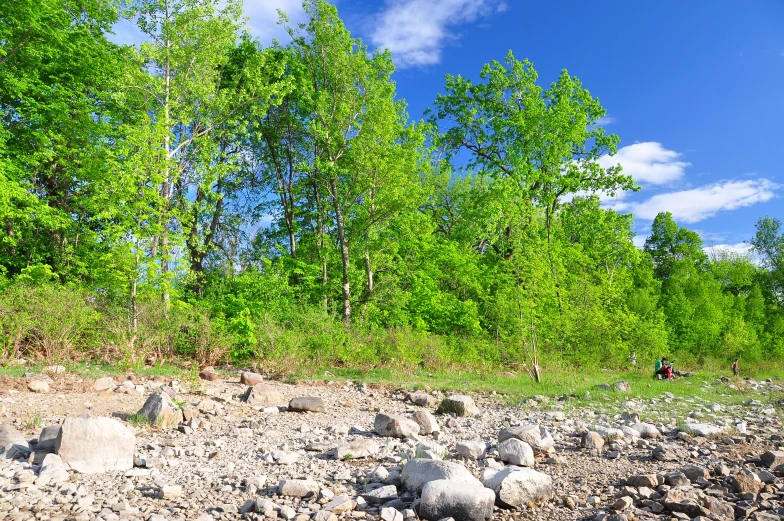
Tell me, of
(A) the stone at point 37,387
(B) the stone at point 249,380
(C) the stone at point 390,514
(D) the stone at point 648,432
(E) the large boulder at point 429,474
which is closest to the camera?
(C) the stone at point 390,514

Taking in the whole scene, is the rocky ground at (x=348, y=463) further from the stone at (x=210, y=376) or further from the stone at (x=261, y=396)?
the stone at (x=210, y=376)

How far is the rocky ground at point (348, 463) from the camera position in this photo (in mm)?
4008

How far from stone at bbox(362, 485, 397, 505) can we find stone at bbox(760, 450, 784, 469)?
3926 mm

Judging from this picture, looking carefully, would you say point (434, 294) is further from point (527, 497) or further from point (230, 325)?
point (527, 497)

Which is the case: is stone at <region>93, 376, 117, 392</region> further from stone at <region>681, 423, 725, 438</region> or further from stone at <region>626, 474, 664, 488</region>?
stone at <region>681, 423, 725, 438</region>

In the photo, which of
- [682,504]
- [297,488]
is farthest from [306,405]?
[682,504]

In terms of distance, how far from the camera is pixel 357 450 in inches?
224

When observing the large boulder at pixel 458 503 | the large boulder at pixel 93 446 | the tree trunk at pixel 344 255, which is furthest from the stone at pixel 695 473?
the tree trunk at pixel 344 255

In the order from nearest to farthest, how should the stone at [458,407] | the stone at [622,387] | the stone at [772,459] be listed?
the stone at [772,459] < the stone at [458,407] < the stone at [622,387]

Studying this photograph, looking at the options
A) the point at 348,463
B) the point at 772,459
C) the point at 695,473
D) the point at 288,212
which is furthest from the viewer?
the point at 288,212

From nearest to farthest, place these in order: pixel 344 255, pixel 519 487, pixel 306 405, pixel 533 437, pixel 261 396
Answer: pixel 519 487 → pixel 533 437 → pixel 306 405 → pixel 261 396 → pixel 344 255

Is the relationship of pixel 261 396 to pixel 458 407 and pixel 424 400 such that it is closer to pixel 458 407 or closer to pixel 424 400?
pixel 424 400

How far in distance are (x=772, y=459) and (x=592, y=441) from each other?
1848mm

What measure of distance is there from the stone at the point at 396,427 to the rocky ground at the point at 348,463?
0.07ft
